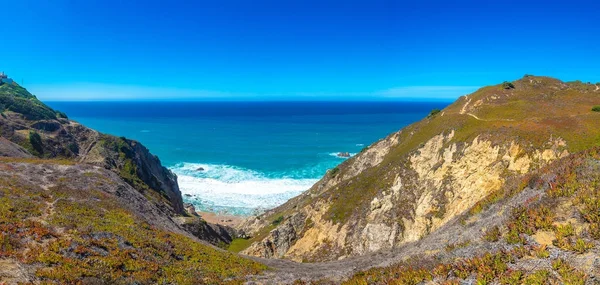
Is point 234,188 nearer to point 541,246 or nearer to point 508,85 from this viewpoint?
point 508,85

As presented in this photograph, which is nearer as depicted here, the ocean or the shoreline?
the shoreline

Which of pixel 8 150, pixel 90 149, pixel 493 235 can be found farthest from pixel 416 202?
pixel 90 149

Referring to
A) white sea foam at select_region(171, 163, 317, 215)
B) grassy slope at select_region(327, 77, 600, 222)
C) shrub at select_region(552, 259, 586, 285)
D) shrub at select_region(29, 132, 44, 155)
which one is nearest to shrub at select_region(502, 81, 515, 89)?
grassy slope at select_region(327, 77, 600, 222)

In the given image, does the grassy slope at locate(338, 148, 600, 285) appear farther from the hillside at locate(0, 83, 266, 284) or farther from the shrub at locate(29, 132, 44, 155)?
the shrub at locate(29, 132, 44, 155)

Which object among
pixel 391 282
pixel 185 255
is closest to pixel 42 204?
pixel 185 255

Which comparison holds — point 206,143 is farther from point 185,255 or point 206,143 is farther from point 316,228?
point 185,255

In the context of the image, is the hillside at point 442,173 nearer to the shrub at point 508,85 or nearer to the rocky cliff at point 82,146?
the shrub at point 508,85

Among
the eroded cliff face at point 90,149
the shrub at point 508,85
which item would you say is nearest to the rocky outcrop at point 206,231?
the eroded cliff face at point 90,149
